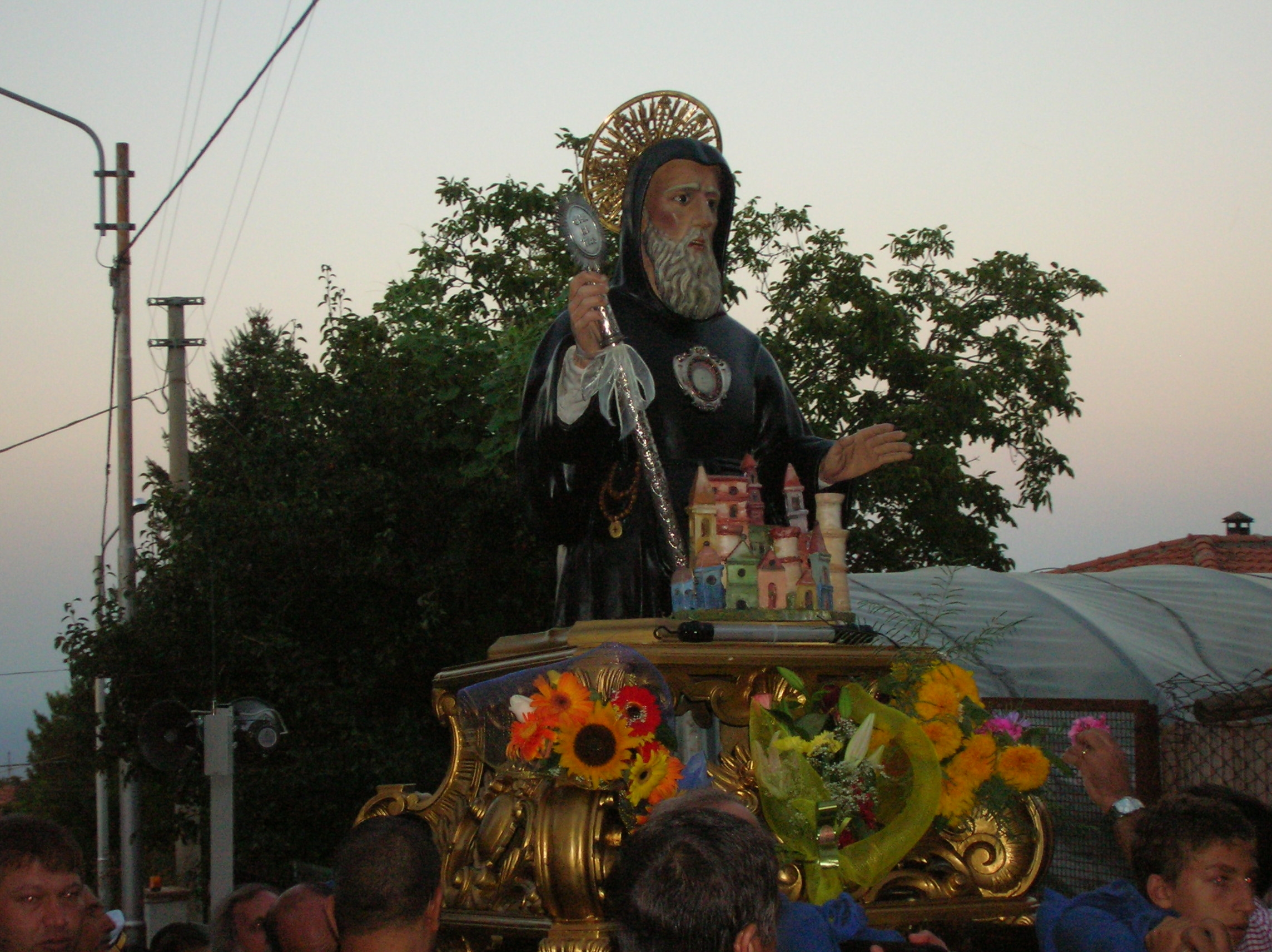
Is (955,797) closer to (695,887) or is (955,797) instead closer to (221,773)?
(695,887)

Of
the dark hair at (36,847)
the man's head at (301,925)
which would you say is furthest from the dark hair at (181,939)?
the dark hair at (36,847)

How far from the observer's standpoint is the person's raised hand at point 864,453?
543 centimetres

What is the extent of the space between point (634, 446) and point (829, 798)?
181 centimetres

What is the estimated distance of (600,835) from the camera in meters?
4.17

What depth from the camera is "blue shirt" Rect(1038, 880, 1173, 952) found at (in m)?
3.59

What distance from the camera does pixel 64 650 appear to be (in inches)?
573

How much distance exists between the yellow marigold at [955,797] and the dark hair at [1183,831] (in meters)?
0.98

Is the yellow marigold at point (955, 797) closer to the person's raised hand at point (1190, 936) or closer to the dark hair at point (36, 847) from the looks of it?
the person's raised hand at point (1190, 936)

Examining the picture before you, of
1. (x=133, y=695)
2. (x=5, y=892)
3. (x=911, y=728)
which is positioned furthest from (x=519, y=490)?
(x=133, y=695)

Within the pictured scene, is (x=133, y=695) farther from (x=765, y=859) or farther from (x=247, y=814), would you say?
(x=765, y=859)

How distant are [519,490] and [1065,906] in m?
2.65

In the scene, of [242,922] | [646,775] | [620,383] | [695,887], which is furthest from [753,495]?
[695,887]

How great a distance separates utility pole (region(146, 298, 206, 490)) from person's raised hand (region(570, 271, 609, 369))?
13.2 metres

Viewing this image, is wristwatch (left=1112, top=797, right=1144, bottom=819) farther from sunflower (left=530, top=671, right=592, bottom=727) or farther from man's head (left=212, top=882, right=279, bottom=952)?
man's head (left=212, top=882, right=279, bottom=952)
